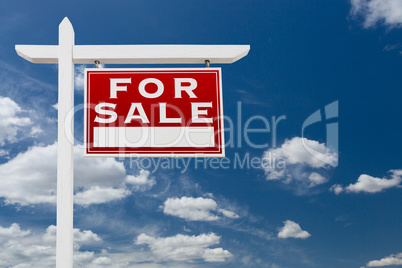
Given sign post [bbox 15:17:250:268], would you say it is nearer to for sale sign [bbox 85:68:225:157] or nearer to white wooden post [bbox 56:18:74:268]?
white wooden post [bbox 56:18:74:268]

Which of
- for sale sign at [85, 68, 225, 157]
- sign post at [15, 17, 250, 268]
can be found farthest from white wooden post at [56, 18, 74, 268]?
for sale sign at [85, 68, 225, 157]

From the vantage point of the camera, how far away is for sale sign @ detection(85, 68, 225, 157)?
6250 mm

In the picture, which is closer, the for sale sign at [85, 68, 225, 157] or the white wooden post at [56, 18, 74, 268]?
the white wooden post at [56, 18, 74, 268]

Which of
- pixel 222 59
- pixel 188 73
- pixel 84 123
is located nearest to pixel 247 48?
pixel 222 59

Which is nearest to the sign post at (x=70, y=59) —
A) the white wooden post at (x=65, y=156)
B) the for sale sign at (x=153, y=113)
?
the white wooden post at (x=65, y=156)

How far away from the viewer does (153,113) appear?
6.34 meters

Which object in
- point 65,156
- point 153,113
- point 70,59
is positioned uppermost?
point 70,59

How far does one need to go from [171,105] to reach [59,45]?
1.87 meters

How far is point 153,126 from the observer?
6.31 meters

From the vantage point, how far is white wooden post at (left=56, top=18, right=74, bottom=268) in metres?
5.80

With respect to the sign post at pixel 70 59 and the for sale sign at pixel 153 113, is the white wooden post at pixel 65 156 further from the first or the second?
the for sale sign at pixel 153 113

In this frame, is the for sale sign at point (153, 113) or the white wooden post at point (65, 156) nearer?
the white wooden post at point (65, 156)

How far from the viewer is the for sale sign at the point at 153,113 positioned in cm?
625

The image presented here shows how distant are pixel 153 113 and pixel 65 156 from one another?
138 cm
